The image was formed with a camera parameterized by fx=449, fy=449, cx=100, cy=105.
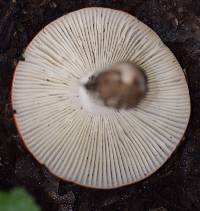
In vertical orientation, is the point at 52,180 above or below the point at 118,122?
below

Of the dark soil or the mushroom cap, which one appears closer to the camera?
the mushroom cap

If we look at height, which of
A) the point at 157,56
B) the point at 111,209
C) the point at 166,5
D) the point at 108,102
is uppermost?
the point at 166,5

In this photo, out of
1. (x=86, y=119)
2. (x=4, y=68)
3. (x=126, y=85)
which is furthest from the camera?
(x=4, y=68)

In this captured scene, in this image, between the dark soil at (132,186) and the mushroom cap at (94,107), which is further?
the dark soil at (132,186)

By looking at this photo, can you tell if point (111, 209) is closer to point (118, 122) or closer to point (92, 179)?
point (92, 179)

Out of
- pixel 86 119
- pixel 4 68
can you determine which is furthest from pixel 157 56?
pixel 4 68
